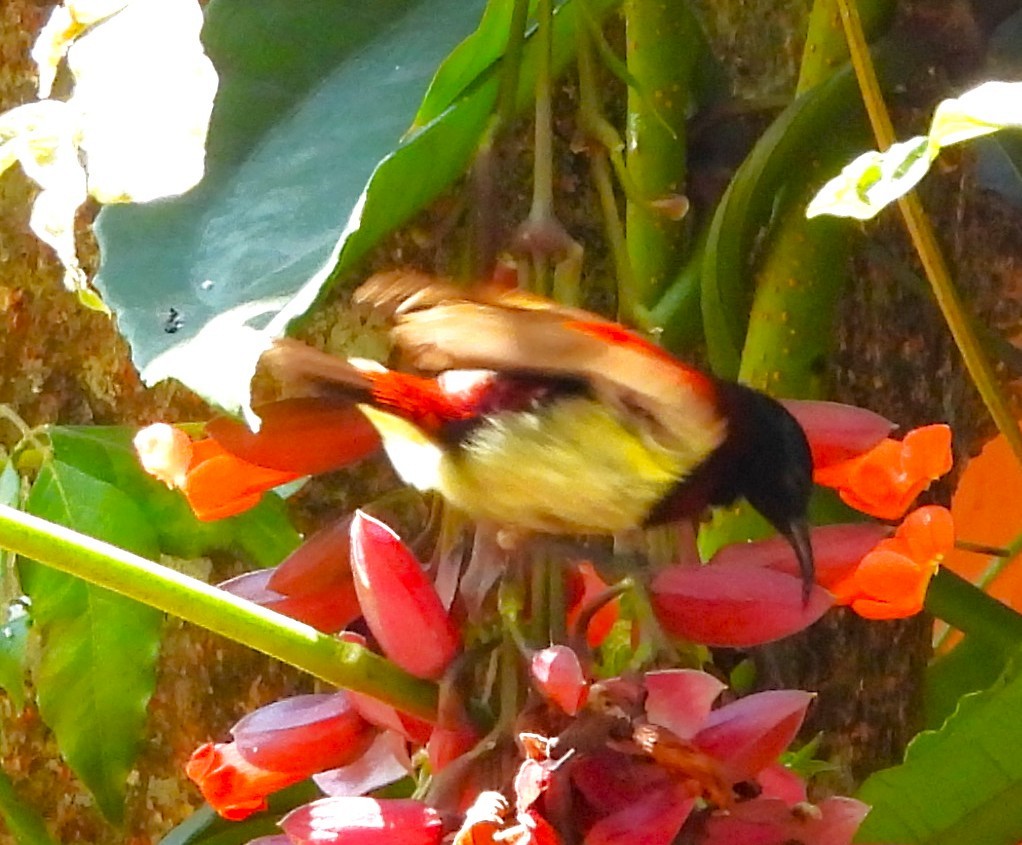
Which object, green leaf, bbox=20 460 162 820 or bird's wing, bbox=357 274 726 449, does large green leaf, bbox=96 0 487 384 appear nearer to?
bird's wing, bbox=357 274 726 449

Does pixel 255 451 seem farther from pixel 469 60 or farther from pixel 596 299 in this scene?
pixel 596 299

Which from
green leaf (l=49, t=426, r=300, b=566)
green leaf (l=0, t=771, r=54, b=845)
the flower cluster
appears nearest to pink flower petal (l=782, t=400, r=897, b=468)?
the flower cluster

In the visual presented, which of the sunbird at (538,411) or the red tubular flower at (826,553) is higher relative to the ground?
the sunbird at (538,411)

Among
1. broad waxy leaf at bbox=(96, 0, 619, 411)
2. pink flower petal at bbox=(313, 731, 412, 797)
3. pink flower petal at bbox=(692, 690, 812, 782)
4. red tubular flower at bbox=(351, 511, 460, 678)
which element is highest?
broad waxy leaf at bbox=(96, 0, 619, 411)

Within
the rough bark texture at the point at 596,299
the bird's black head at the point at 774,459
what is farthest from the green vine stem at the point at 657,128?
the bird's black head at the point at 774,459

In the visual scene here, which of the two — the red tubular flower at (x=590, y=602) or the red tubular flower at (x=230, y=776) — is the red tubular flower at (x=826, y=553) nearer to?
the red tubular flower at (x=590, y=602)

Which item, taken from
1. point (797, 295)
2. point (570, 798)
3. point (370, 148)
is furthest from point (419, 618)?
point (797, 295)

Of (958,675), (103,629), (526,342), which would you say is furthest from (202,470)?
(958,675)
